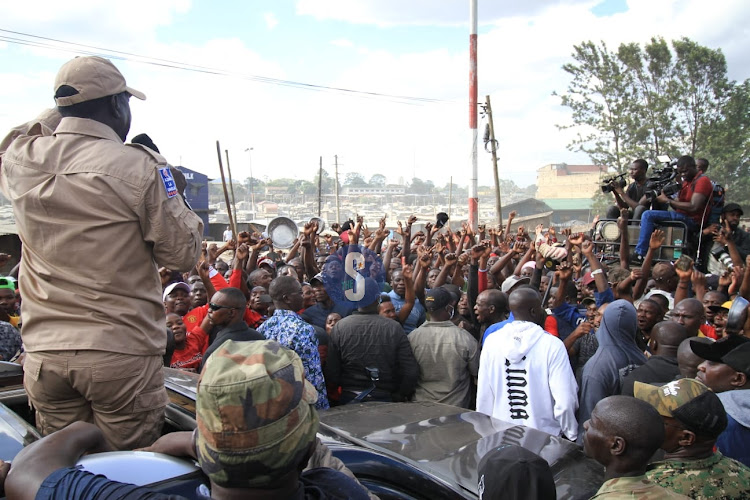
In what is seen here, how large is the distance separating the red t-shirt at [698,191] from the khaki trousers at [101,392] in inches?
308

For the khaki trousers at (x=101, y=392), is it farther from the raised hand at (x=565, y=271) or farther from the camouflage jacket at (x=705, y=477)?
the raised hand at (x=565, y=271)

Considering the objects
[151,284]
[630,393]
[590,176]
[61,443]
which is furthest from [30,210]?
[590,176]

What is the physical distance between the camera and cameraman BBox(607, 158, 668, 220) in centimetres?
852

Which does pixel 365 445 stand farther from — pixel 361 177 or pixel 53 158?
pixel 361 177

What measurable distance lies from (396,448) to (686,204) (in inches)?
267

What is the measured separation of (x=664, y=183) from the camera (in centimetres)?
849

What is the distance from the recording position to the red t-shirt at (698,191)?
7758 mm

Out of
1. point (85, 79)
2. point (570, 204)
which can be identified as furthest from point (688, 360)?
point (570, 204)

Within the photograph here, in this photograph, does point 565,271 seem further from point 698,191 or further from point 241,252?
point 698,191

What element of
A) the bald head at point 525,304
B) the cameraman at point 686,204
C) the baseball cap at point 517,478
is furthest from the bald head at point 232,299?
the cameraman at point 686,204

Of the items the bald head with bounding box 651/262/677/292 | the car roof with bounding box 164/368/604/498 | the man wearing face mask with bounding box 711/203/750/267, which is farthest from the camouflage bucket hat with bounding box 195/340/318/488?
the man wearing face mask with bounding box 711/203/750/267

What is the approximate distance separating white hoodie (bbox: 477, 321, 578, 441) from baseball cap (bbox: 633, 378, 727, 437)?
3.76 ft

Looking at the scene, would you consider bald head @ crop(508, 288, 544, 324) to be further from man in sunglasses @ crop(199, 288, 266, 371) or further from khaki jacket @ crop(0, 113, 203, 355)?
khaki jacket @ crop(0, 113, 203, 355)

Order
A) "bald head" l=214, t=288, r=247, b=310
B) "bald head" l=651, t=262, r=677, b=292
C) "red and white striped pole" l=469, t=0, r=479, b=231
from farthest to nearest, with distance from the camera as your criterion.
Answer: "red and white striped pole" l=469, t=0, r=479, b=231
"bald head" l=651, t=262, r=677, b=292
"bald head" l=214, t=288, r=247, b=310
